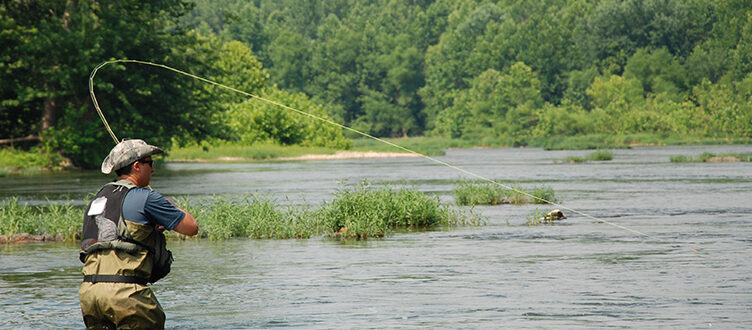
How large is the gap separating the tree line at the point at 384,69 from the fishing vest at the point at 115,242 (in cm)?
3713

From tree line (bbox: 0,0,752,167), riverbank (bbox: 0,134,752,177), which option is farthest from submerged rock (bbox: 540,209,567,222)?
tree line (bbox: 0,0,752,167)

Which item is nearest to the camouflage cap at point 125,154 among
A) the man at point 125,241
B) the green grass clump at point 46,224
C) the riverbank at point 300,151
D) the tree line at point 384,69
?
the man at point 125,241

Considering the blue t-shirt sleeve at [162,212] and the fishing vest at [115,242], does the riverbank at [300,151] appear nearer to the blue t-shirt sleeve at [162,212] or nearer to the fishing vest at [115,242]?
the fishing vest at [115,242]

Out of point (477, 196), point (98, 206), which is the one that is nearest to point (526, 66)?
point (477, 196)

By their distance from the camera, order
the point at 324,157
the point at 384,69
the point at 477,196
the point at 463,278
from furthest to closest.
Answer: the point at 384,69
the point at 324,157
the point at 477,196
the point at 463,278

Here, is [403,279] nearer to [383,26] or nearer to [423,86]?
[423,86]

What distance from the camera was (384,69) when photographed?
14175 centimetres

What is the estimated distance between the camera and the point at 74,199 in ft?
100

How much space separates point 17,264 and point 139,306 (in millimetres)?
10193

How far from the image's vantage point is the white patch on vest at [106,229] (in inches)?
283

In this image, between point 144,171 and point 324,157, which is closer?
point 144,171

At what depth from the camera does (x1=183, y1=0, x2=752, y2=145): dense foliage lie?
4299 inches

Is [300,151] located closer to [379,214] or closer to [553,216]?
[553,216]

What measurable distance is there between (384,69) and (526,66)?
21909mm
